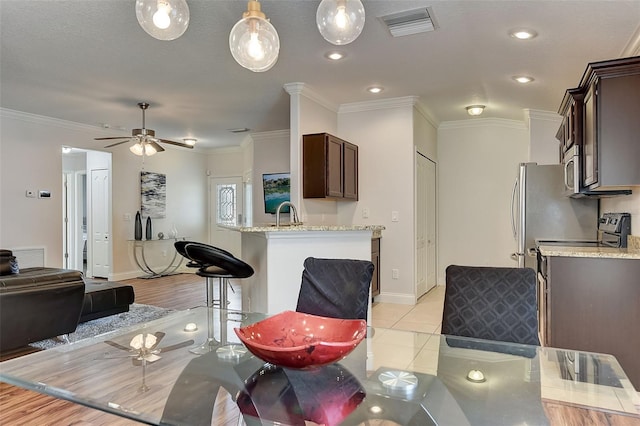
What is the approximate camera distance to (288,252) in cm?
338

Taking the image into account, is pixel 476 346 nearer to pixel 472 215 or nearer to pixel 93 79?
pixel 93 79

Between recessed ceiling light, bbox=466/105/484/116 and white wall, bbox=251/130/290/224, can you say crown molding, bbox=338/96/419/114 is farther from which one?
white wall, bbox=251/130/290/224

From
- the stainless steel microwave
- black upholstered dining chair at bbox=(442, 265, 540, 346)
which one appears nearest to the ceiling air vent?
the stainless steel microwave

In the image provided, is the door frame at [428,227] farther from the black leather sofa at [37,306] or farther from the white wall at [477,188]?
the black leather sofa at [37,306]

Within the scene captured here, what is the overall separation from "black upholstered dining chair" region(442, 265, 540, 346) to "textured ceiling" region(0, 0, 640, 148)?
5.93 feet

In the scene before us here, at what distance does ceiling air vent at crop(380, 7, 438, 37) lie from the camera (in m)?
2.86

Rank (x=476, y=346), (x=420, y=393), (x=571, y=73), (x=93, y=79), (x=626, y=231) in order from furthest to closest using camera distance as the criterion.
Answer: (x=93, y=79), (x=571, y=73), (x=626, y=231), (x=476, y=346), (x=420, y=393)

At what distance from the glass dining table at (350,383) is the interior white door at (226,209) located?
268 inches

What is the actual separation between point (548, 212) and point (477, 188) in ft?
7.15

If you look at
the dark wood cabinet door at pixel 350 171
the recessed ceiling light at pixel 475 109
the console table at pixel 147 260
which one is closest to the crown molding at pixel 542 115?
the recessed ceiling light at pixel 475 109

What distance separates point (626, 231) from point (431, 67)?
82.1 inches

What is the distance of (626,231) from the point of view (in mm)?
3217

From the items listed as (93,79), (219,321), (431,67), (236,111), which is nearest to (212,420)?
(219,321)

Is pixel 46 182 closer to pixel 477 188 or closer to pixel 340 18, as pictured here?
pixel 340 18
